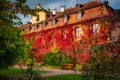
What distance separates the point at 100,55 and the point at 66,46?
111 ft

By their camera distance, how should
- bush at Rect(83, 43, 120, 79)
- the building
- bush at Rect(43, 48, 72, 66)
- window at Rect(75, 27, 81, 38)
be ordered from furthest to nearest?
window at Rect(75, 27, 81, 38) → the building → bush at Rect(43, 48, 72, 66) → bush at Rect(83, 43, 120, 79)

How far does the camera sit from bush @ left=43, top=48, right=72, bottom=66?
36906 millimetres

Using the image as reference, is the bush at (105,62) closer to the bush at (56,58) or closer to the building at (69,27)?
the building at (69,27)

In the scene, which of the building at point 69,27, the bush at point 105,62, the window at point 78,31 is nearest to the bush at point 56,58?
the building at point 69,27

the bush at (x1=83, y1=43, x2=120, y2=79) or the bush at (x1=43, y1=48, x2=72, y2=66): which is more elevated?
the bush at (x1=43, y1=48, x2=72, y2=66)

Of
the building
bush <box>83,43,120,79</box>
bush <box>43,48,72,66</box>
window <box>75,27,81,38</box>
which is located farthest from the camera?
window <box>75,27,81,38</box>

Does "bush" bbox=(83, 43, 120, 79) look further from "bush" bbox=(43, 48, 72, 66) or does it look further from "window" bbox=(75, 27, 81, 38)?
"window" bbox=(75, 27, 81, 38)

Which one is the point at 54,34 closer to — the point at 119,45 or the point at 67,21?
the point at 67,21

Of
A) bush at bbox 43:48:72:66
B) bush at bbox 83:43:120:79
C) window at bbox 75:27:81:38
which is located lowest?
bush at bbox 83:43:120:79

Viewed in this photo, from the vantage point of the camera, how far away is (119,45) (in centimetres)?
678

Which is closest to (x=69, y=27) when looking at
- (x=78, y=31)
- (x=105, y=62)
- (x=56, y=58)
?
(x=78, y=31)

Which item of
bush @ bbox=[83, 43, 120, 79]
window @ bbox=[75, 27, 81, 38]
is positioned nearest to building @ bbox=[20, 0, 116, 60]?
window @ bbox=[75, 27, 81, 38]

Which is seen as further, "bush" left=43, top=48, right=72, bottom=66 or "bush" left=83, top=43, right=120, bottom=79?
"bush" left=43, top=48, right=72, bottom=66

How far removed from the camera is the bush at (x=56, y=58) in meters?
36.9
